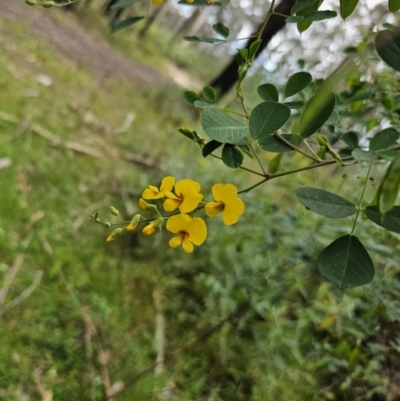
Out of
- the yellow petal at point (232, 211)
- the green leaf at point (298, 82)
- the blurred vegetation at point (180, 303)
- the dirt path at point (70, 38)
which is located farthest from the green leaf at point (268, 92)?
the dirt path at point (70, 38)

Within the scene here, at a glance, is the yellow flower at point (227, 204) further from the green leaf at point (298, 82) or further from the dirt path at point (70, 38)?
the dirt path at point (70, 38)

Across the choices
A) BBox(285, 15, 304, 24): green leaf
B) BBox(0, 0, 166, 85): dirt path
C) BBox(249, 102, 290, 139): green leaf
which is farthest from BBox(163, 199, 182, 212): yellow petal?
BBox(0, 0, 166, 85): dirt path

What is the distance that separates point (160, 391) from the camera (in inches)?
50.3

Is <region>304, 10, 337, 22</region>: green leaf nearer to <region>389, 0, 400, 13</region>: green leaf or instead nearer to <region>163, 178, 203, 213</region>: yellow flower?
<region>389, 0, 400, 13</region>: green leaf

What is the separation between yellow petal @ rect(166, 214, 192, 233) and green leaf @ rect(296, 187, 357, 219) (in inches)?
4.3

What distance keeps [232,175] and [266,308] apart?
78cm

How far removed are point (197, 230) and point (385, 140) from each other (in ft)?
0.66

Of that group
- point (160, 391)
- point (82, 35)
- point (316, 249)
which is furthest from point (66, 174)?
point (82, 35)

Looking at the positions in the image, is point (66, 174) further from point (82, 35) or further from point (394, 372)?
point (82, 35)

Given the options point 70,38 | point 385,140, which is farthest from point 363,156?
point 70,38

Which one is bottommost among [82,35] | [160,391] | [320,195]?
[82,35]

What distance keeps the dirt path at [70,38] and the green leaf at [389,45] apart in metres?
4.42

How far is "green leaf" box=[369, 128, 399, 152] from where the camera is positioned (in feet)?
1.30

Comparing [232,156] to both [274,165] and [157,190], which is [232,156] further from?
[274,165]
